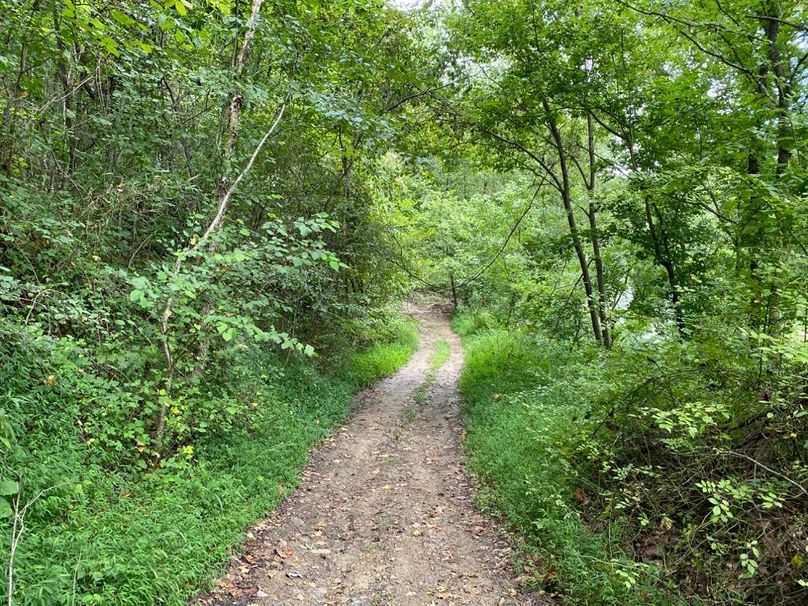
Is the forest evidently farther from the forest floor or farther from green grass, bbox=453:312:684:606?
the forest floor

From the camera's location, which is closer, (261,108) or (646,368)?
(646,368)

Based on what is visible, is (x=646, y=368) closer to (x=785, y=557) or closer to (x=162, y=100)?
(x=785, y=557)

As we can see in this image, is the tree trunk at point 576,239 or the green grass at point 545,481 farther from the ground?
the tree trunk at point 576,239

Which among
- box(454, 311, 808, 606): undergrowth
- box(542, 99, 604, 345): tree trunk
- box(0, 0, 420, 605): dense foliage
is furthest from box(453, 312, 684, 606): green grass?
box(0, 0, 420, 605): dense foliage

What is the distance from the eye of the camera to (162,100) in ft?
22.3

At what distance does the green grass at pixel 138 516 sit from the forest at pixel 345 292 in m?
0.03

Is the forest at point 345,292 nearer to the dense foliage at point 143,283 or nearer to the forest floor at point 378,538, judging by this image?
the dense foliage at point 143,283

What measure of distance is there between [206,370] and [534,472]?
468 centimetres

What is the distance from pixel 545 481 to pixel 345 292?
23.8 ft

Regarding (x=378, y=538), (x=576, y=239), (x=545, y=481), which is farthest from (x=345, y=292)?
(x=545, y=481)

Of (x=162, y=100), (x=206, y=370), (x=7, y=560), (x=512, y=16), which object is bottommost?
(x=7, y=560)

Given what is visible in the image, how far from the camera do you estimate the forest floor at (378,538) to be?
4496mm

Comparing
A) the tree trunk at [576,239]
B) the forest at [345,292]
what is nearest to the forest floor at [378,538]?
the forest at [345,292]

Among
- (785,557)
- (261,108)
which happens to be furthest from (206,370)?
(785,557)
